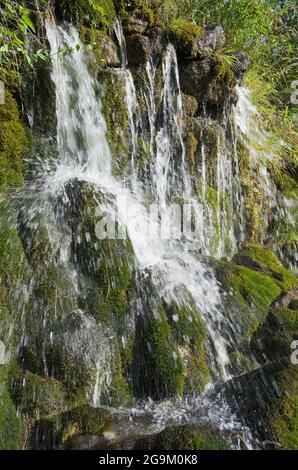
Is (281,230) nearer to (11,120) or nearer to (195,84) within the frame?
(195,84)

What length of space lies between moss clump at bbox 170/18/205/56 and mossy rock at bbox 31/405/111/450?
4595 millimetres

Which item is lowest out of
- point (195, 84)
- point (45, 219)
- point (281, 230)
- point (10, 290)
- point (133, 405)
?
point (281, 230)

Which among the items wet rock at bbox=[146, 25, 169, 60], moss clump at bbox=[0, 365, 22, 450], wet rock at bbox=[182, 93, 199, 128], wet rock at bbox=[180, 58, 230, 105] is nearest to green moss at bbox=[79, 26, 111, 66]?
wet rock at bbox=[146, 25, 169, 60]

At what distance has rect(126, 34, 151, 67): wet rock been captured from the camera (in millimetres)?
5875

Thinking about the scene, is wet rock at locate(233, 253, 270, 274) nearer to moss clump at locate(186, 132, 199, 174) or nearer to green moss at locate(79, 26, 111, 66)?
moss clump at locate(186, 132, 199, 174)

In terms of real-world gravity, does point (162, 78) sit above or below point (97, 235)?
above

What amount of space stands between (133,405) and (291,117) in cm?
591

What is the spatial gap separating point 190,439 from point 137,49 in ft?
15.0

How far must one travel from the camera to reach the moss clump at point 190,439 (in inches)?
117

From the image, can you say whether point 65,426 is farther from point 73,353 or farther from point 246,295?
point 246,295

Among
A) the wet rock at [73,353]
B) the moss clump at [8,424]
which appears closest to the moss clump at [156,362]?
the wet rock at [73,353]

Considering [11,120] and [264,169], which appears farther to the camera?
[264,169]

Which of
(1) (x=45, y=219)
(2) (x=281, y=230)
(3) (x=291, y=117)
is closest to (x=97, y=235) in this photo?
(1) (x=45, y=219)
